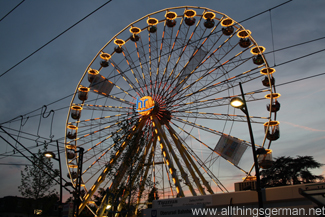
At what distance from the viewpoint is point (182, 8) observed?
22.6 metres

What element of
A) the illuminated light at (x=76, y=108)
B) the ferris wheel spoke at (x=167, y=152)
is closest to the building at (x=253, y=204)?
the ferris wheel spoke at (x=167, y=152)

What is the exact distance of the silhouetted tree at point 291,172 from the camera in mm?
45781

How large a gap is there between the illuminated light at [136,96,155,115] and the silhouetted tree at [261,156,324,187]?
1226 inches

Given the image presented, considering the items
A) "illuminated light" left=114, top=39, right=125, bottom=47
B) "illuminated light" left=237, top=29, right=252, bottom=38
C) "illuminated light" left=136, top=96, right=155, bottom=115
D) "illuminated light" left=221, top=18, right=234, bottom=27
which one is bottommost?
"illuminated light" left=136, top=96, right=155, bottom=115

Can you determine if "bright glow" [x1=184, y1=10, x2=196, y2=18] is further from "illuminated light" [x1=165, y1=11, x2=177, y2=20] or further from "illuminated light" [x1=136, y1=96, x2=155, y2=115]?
"illuminated light" [x1=136, y1=96, x2=155, y2=115]

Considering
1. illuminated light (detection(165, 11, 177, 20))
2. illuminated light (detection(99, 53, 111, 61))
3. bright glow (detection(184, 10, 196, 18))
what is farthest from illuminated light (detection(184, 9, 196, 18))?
illuminated light (detection(99, 53, 111, 61))

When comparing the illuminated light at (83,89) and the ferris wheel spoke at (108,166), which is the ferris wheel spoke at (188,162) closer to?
the ferris wheel spoke at (108,166)

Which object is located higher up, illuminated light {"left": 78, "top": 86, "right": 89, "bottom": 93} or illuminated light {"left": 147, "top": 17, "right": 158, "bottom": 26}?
illuminated light {"left": 147, "top": 17, "right": 158, "bottom": 26}

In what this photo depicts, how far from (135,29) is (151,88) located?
516cm

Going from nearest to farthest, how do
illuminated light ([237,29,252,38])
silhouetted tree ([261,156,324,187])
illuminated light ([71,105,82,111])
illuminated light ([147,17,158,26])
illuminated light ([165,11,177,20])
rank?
illuminated light ([237,29,252,38]) → illuminated light ([165,11,177,20]) → illuminated light ([147,17,158,26]) → illuminated light ([71,105,82,111]) → silhouetted tree ([261,156,324,187])

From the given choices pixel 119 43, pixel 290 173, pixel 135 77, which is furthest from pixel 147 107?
pixel 290 173

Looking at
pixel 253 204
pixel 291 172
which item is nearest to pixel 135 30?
pixel 253 204

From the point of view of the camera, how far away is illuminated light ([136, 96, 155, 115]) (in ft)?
70.5

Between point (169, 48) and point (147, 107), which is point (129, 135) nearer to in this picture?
point (147, 107)
